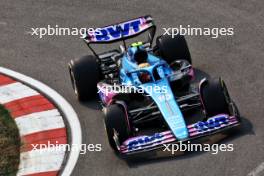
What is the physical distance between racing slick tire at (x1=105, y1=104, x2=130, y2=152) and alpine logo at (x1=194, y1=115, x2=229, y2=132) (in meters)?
1.01

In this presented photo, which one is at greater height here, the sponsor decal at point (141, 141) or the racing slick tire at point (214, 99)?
the racing slick tire at point (214, 99)

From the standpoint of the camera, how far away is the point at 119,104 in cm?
1080

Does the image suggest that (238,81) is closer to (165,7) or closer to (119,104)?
(119,104)

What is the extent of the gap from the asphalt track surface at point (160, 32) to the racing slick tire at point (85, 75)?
0.82 ft

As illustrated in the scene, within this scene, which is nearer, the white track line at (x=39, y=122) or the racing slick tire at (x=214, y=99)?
the racing slick tire at (x=214, y=99)

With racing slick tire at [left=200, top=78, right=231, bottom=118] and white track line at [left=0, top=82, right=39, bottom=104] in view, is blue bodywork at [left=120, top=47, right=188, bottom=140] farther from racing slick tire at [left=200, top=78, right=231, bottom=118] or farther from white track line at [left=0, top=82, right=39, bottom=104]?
white track line at [left=0, top=82, right=39, bottom=104]

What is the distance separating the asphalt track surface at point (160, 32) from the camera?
1034 cm

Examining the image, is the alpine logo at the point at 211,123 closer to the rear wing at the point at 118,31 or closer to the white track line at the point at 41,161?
the white track line at the point at 41,161

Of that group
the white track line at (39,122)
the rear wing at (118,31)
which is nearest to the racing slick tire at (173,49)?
the rear wing at (118,31)

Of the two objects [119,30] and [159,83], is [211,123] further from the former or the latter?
[119,30]

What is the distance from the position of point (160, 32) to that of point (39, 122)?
12.9ft

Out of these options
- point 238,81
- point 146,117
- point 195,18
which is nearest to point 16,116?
point 146,117

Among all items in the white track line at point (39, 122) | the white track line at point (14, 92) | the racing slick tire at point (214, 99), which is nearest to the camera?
the racing slick tire at point (214, 99)

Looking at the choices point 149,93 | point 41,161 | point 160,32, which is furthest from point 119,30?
point 41,161
